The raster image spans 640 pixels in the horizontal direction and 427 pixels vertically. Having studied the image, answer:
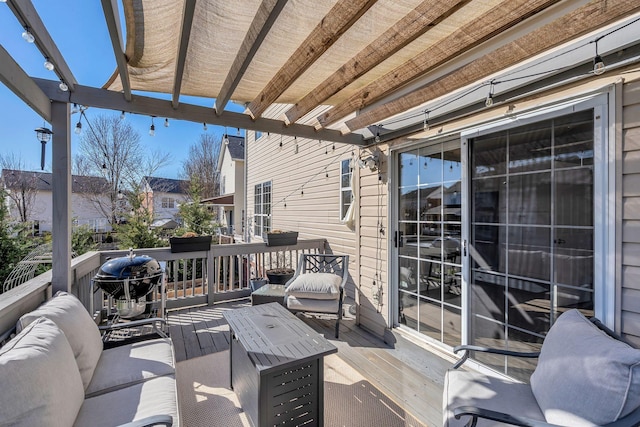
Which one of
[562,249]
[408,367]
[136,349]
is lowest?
[408,367]

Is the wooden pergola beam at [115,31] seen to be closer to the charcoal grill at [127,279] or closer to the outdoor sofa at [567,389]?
the charcoal grill at [127,279]

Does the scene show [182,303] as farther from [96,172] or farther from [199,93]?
[96,172]

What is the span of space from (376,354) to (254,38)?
10.5 feet

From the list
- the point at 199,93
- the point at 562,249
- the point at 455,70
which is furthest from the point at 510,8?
the point at 199,93

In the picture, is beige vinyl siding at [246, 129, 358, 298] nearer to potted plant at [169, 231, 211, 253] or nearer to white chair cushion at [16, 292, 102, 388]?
potted plant at [169, 231, 211, 253]

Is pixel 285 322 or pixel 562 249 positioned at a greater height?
pixel 562 249

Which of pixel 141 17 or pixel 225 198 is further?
pixel 225 198

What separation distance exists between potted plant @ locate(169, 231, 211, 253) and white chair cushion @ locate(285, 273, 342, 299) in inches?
61.4

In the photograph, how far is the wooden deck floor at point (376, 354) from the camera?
8.25 feet

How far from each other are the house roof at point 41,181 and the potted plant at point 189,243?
1098 cm

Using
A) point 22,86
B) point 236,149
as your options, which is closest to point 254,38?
point 22,86

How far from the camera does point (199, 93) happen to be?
275 cm

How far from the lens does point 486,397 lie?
1726 millimetres

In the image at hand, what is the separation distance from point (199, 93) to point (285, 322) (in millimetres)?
2263
